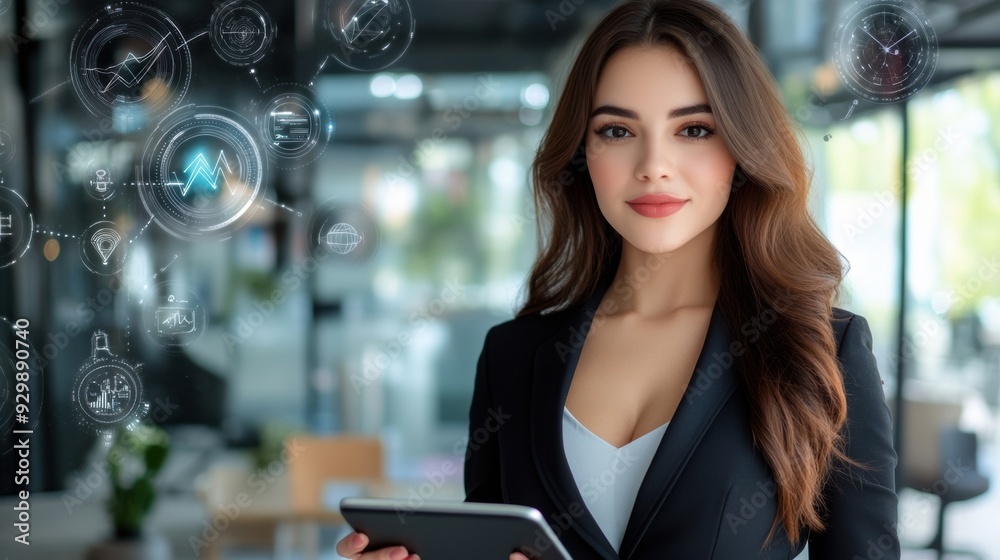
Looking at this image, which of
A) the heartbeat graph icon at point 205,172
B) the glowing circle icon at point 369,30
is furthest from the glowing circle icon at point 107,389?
the glowing circle icon at point 369,30

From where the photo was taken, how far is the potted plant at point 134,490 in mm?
2920

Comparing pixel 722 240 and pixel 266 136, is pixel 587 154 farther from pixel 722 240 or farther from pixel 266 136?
pixel 266 136

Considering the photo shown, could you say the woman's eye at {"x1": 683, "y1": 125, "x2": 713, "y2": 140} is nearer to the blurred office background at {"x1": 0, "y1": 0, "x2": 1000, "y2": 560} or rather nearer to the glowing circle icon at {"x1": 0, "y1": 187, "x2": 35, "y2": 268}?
the blurred office background at {"x1": 0, "y1": 0, "x2": 1000, "y2": 560}

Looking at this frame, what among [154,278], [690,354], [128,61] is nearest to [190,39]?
[128,61]

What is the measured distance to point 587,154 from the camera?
64.1 inches

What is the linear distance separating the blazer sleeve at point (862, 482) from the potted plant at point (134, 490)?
225 centimetres

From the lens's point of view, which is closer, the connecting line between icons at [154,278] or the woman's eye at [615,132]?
the woman's eye at [615,132]

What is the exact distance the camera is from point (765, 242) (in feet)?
5.24

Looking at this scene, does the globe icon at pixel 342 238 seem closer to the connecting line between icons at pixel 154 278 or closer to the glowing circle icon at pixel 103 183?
the connecting line between icons at pixel 154 278

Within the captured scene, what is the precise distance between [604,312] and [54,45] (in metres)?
1.99

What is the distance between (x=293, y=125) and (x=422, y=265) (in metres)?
0.74

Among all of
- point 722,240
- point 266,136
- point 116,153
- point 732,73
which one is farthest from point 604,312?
point 116,153

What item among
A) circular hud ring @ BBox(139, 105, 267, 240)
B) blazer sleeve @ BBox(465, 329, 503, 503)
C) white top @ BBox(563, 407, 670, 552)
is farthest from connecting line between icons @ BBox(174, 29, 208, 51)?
white top @ BBox(563, 407, 670, 552)

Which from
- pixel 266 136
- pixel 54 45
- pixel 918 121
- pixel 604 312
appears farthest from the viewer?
pixel 918 121
